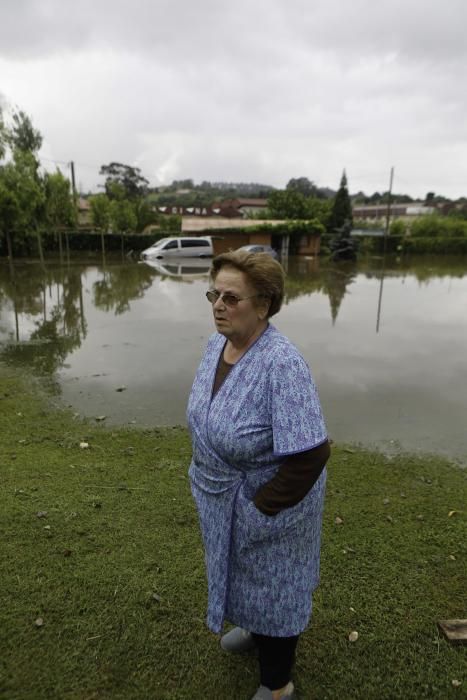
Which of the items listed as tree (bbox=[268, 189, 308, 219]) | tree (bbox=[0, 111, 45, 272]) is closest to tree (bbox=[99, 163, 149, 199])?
tree (bbox=[268, 189, 308, 219])

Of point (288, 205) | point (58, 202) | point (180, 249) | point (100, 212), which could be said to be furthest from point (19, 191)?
point (288, 205)

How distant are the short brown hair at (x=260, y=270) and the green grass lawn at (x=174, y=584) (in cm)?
180

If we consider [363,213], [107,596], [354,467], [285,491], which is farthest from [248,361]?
[363,213]

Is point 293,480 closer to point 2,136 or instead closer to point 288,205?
point 2,136

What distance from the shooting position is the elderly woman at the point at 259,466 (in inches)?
63.2

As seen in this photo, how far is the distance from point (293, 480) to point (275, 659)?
0.94m

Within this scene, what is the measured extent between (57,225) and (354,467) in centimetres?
2746

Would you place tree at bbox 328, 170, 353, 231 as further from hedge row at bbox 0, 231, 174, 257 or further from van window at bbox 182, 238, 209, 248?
van window at bbox 182, 238, 209, 248

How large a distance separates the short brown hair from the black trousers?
1438 mm

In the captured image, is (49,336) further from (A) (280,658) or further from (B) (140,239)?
(B) (140,239)

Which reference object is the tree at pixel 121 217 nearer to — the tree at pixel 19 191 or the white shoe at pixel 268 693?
the tree at pixel 19 191

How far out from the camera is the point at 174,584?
8.77ft

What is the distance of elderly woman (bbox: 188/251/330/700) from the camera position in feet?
5.27

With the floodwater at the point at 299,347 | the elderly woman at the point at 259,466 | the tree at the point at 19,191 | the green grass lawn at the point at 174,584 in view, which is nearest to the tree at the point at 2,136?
the tree at the point at 19,191
